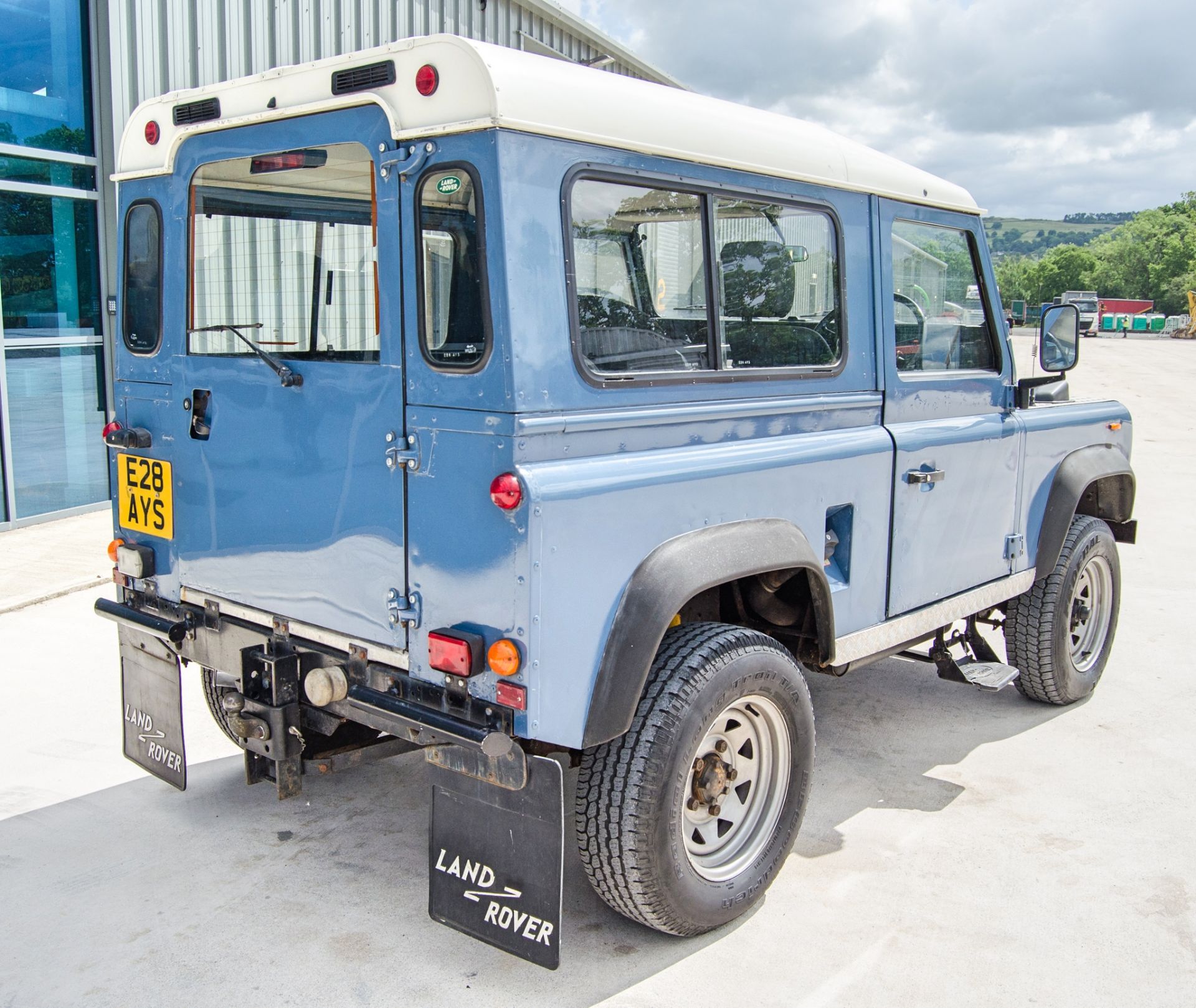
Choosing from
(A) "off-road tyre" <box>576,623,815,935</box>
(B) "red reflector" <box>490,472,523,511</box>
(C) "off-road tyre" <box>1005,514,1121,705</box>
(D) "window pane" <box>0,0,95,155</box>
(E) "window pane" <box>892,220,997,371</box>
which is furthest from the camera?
(D) "window pane" <box>0,0,95,155</box>

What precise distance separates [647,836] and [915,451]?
180 cm

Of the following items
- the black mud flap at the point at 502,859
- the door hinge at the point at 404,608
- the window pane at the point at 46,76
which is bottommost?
the black mud flap at the point at 502,859

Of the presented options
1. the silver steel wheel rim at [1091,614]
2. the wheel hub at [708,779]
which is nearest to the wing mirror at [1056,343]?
the silver steel wheel rim at [1091,614]

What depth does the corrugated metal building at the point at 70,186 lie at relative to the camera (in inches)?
324

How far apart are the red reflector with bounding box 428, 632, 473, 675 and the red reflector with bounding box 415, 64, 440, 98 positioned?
1.35 m

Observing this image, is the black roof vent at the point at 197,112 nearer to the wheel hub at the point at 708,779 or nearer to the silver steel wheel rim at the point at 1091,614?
the wheel hub at the point at 708,779

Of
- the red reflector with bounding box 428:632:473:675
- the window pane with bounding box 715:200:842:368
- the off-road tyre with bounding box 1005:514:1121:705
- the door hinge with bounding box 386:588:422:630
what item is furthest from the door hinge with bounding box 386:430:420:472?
the off-road tyre with bounding box 1005:514:1121:705

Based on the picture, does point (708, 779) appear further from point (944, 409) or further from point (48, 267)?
point (48, 267)

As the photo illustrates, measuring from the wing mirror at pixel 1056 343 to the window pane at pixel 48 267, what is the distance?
7.32 metres

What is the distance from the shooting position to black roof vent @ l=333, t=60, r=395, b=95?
2.77m

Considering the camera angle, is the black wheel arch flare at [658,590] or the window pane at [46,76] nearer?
the black wheel arch flare at [658,590]

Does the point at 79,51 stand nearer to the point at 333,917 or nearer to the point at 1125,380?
the point at 333,917

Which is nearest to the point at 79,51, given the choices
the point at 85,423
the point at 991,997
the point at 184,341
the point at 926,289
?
the point at 85,423

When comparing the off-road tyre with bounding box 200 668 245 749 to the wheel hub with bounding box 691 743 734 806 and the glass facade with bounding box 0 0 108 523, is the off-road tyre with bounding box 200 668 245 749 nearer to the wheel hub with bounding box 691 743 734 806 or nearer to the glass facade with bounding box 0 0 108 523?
the wheel hub with bounding box 691 743 734 806
